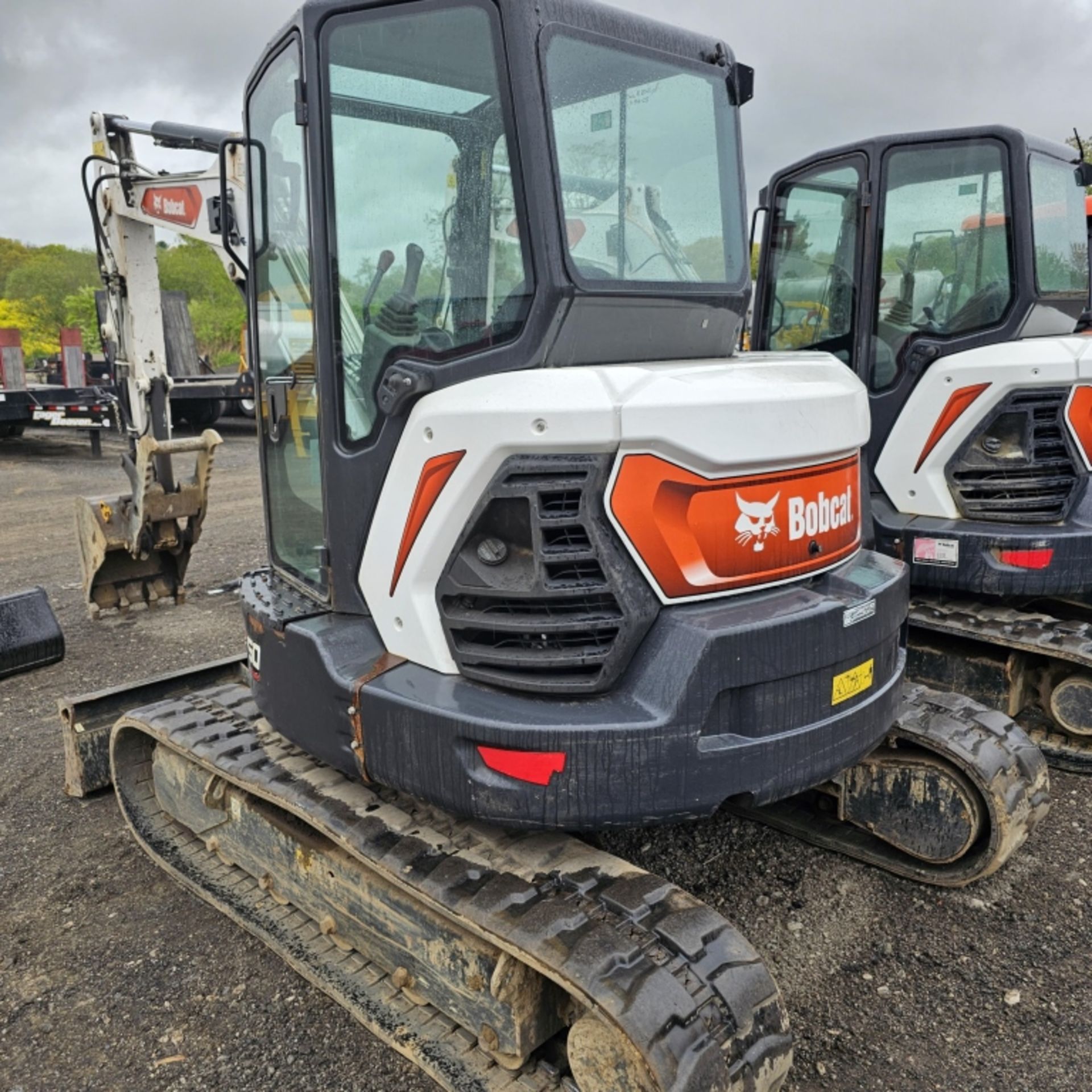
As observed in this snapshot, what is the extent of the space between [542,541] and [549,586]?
0.11 metres

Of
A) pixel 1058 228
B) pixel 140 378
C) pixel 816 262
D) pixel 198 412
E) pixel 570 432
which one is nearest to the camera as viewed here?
pixel 570 432

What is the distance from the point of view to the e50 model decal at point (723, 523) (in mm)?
2393

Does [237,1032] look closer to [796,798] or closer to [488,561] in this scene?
[488,561]

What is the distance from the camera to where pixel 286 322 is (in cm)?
308

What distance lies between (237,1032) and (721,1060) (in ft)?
4.72

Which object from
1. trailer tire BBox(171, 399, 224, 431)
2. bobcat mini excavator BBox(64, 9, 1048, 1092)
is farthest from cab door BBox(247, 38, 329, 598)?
trailer tire BBox(171, 399, 224, 431)

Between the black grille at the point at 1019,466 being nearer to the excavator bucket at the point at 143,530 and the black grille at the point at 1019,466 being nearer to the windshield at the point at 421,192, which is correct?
the windshield at the point at 421,192

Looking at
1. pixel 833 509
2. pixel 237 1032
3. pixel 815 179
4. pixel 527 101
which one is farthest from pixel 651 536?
pixel 815 179

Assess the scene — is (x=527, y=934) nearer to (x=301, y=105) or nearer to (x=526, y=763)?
(x=526, y=763)

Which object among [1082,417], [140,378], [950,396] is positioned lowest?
[1082,417]

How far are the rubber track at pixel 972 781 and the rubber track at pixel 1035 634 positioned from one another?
101 centimetres

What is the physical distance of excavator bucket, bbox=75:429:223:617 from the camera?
6242 mm

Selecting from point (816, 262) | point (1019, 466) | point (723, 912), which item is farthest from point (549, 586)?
point (816, 262)

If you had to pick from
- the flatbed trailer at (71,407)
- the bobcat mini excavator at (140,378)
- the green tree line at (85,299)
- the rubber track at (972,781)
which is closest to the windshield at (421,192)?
the rubber track at (972,781)
